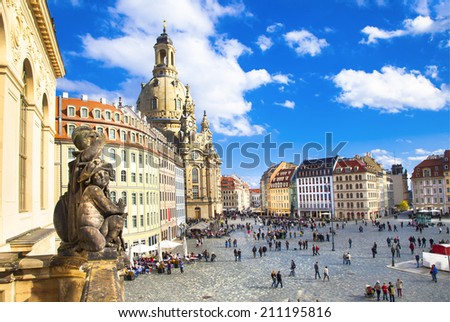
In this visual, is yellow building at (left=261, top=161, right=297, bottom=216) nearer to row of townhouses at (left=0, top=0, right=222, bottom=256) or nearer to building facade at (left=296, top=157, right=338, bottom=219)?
building facade at (left=296, top=157, right=338, bottom=219)

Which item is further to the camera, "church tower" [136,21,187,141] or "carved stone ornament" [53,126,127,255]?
"church tower" [136,21,187,141]

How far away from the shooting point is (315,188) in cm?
10619

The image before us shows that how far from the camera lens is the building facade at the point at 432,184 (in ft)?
320

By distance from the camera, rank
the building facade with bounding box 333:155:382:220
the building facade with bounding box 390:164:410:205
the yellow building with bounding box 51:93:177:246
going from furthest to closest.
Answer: the building facade with bounding box 390:164:410:205 < the building facade with bounding box 333:155:382:220 < the yellow building with bounding box 51:93:177:246

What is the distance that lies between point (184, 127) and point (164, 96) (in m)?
11.6

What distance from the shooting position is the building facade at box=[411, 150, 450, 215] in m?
97.4

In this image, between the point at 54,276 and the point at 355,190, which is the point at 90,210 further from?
the point at 355,190

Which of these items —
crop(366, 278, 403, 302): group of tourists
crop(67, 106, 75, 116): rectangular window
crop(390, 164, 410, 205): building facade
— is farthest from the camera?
crop(390, 164, 410, 205): building facade

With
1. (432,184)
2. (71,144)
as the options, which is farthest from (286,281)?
(432,184)

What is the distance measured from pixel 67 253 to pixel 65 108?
116 ft

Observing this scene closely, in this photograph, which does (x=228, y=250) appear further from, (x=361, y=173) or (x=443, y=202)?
(x=443, y=202)

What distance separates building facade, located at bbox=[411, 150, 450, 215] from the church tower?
62.3 m

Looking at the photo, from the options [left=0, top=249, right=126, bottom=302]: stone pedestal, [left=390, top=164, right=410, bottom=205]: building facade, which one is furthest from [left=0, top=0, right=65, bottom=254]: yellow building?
[left=390, top=164, right=410, bottom=205]: building facade
